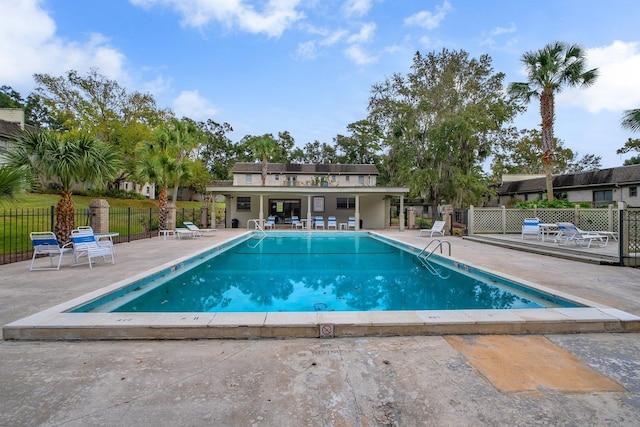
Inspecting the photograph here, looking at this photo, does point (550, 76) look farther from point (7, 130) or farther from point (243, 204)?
point (7, 130)

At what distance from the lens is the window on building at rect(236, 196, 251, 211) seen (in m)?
23.4

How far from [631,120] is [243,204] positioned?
803 inches

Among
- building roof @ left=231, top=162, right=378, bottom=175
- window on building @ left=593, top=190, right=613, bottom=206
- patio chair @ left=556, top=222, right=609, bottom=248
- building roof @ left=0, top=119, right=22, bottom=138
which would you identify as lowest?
patio chair @ left=556, top=222, right=609, bottom=248

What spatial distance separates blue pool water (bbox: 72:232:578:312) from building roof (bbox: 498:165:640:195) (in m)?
21.4

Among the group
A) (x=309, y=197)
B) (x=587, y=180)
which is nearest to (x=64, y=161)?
(x=309, y=197)

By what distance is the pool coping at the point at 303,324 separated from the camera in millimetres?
3463

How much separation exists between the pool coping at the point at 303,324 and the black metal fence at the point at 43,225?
5427mm

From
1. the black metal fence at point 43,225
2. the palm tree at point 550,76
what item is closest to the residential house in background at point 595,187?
the palm tree at point 550,76

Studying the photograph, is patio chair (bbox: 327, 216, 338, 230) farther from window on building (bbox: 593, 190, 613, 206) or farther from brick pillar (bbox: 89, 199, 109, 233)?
window on building (bbox: 593, 190, 613, 206)

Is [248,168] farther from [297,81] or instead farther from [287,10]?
[287,10]

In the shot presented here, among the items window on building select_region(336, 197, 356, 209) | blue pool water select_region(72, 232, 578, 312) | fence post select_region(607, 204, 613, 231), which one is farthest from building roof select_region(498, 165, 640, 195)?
blue pool water select_region(72, 232, 578, 312)

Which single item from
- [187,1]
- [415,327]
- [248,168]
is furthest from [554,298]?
[248,168]

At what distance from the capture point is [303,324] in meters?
3.57

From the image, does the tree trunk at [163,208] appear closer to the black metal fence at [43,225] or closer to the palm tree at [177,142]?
the black metal fence at [43,225]
